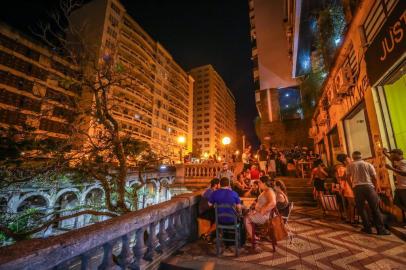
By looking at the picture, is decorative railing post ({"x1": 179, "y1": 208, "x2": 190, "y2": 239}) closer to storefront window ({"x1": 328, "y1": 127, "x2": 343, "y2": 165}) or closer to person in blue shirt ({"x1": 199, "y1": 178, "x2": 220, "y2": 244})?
person in blue shirt ({"x1": 199, "y1": 178, "x2": 220, "y2": 244})

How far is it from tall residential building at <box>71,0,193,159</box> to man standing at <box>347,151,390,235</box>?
94.1ft

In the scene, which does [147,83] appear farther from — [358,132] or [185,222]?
[185,222]

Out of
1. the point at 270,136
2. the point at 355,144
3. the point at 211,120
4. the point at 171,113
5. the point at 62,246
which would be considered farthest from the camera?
the point at 211,120

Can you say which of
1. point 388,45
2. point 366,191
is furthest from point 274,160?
point 388,45

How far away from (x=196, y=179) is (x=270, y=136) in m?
12.2

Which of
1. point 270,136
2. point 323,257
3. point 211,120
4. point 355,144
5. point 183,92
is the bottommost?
point 323,257

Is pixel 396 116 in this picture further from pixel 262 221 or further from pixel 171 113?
pixel 171 113

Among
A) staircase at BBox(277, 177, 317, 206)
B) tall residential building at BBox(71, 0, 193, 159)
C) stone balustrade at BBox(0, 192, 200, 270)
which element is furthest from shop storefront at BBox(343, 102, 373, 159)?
tall residential building at BBox(71, 0, 193, 159)

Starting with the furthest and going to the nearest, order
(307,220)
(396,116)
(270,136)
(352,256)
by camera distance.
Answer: (270,136) → (307,220) → (396,116) → (352,256)

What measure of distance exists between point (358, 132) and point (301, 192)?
388 centimetres

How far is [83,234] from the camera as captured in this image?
2225 mm

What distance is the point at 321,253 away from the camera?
399cm

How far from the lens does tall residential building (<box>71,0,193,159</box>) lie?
3850 centimetres

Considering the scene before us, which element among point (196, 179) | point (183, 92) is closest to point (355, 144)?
point (196, 179)
